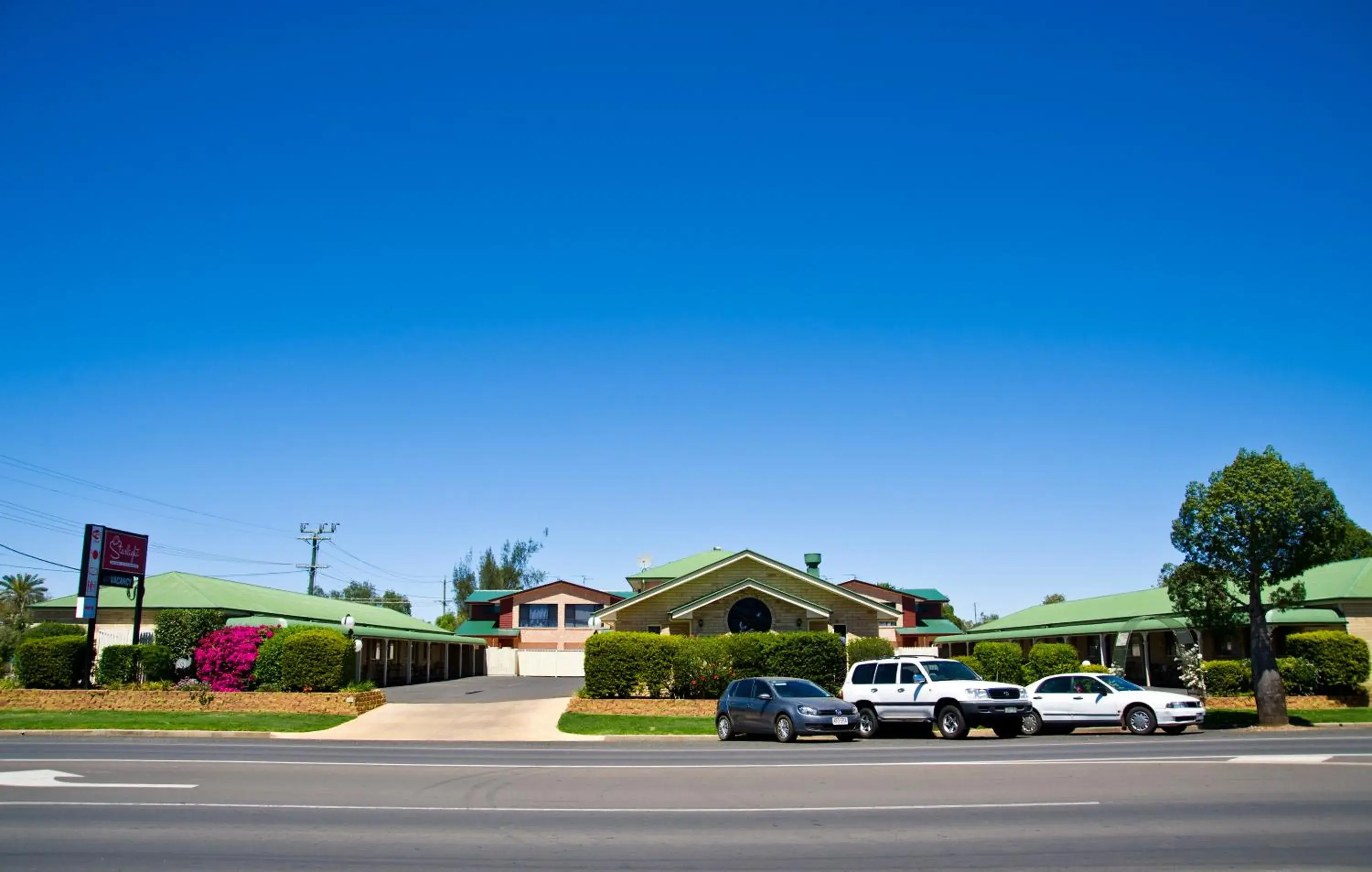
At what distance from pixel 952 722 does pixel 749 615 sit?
16375 millimetres

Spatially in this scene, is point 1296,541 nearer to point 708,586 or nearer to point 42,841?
point 708,586

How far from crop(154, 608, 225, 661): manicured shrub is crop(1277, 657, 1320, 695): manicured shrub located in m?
34.2

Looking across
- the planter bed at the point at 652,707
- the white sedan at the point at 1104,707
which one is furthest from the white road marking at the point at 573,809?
the planter bed at the point at 652,707

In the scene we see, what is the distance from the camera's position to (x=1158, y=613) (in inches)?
1671

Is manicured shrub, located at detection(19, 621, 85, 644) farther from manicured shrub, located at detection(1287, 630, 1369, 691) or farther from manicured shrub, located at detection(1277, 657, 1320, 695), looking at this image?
manicured shrub, located at detection(1287, 630, 1369, 691)

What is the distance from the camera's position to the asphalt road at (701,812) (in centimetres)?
931

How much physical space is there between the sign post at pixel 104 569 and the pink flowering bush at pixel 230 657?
2.94 m

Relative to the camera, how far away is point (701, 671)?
3222 centimetres

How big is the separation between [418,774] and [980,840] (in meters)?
9.64

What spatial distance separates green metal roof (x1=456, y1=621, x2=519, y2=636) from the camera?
6462cm

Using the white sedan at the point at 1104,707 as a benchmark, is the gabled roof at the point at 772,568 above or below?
above

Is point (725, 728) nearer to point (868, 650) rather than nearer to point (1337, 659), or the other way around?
point (868, 650)

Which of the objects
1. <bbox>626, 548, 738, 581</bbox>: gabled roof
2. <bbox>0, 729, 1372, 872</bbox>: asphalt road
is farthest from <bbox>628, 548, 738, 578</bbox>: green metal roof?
<bbox>0, 729, 1372, 872</bbox>: asphalt road

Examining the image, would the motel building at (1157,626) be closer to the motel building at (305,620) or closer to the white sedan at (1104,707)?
the white sedan at (1104,707)
